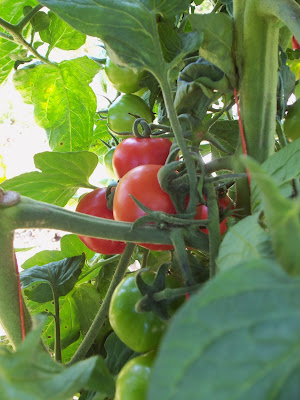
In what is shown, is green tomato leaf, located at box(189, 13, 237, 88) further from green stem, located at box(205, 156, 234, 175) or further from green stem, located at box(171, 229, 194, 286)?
green stem, located at box(171, 229, 194, 286)

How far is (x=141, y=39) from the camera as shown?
40 centimetres

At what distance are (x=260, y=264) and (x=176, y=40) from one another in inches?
12.7

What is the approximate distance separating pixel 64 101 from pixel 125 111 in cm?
19

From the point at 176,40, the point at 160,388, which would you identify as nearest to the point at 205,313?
the point at 160,388

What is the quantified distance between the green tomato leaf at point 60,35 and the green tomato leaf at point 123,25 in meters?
0.41

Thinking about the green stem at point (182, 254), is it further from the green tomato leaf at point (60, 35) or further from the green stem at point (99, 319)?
the green tomato leaf at point (60, 35)

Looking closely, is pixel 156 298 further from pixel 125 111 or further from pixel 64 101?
pixel 64 101

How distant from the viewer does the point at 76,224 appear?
0.37m

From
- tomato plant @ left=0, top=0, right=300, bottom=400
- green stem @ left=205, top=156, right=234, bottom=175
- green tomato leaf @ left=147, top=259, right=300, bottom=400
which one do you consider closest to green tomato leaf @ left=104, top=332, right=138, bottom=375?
tomato plant @ left=0, top=0, right=300, bottom=400

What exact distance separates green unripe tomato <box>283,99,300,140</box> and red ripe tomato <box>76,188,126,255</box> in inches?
10.1

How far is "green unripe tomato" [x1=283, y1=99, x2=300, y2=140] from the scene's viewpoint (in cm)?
55

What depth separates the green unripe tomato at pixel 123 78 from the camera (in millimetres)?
656

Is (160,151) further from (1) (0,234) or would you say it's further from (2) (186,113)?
(1) (0,234)

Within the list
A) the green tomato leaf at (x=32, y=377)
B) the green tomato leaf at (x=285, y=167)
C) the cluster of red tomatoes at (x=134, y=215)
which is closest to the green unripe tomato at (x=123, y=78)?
the cluster of red tomatoes at (x=134, y=215)
